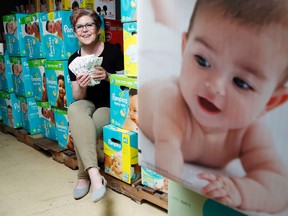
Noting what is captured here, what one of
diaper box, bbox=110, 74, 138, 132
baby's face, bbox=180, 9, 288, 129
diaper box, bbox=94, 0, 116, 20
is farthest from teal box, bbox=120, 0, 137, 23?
baby's face, bbox=180, 9, 288, 129

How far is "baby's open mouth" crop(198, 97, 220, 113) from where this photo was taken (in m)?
0.52

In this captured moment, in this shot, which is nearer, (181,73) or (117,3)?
(181,73)

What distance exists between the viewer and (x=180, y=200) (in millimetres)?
903

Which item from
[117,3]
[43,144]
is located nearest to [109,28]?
[117,3]

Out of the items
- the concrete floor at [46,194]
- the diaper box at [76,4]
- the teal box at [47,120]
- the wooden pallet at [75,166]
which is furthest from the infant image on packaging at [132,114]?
the teal box at [47,120]

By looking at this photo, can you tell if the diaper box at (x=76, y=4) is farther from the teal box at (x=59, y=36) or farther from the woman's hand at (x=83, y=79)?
the woman's hand at (x=83, y=79)

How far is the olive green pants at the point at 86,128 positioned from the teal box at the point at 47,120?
689 millimetres

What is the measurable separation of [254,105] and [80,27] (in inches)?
65.4

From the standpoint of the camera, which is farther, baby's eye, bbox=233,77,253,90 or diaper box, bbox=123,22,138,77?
diaper box, bbox=123,22,138,77

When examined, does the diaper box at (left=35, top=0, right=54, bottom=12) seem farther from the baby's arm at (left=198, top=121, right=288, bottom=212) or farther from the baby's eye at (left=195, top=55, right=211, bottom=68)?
the baby's arm at (left=198, top=121, right=288, bottom=212)

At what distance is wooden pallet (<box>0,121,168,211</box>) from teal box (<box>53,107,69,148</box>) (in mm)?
68

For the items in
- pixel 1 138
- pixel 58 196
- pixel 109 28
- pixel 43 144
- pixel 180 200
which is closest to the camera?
pixel 180 200

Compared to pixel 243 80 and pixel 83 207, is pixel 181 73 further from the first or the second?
pixel 83 207

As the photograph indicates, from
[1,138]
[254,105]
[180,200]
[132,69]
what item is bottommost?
[1,138]
